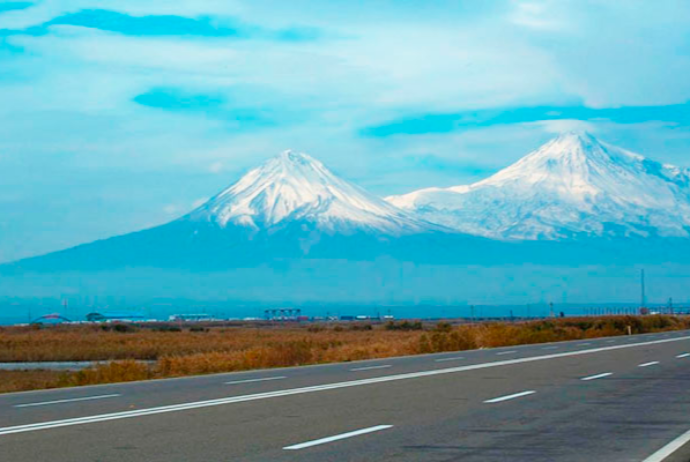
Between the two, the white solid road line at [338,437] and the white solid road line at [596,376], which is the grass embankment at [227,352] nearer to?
the white solid road line at [596,376]

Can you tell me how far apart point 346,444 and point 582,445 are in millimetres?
2518

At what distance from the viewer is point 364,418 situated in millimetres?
13719

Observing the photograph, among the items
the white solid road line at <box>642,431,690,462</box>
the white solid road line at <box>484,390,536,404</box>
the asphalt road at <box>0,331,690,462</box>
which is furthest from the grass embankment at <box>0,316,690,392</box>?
the white solid road line at <box>642,431,690,462</box>

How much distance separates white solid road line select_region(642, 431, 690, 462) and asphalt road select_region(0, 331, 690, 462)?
0.02m

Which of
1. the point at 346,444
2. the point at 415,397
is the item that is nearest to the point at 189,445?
the point at 346,444

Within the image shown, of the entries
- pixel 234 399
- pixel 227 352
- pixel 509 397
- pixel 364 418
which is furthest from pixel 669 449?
pixel 227 352

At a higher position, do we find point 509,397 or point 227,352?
point 227,352

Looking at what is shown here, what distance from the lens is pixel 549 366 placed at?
24984mm

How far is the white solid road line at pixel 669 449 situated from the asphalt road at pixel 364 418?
0.8 inches

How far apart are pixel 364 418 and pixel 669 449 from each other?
4.20m

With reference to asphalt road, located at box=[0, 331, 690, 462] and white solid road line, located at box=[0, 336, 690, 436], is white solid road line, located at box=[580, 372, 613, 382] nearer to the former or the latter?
asphalt road, located at box=[0, 331, 690, 462]

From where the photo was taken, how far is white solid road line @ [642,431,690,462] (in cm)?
1024

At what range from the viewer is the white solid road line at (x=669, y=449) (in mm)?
10242

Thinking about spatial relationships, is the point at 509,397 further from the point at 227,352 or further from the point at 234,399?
the point at 227,352
